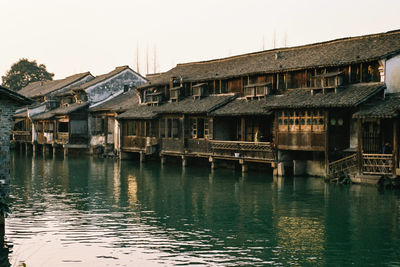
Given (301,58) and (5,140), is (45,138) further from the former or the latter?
(5,140)

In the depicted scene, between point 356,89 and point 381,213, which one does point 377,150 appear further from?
point 381,213

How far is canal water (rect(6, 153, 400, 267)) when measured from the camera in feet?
46.8

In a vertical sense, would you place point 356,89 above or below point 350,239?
above

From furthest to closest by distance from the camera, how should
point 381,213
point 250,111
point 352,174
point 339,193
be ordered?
point 250,111 < point 352,174 < point 339,193 < point 381,213

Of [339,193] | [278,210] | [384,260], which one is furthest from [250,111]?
[384,260]

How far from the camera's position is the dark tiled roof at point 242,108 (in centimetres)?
3409

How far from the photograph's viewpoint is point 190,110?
40281 mm

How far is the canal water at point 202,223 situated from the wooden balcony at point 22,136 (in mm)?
34037

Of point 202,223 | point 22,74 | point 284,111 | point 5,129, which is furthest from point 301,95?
point 22,74

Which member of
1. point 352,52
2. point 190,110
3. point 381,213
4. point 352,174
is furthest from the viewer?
point 190,110

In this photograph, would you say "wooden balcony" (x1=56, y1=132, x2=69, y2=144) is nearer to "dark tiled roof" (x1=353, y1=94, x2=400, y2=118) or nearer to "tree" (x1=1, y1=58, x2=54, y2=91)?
"dark tiled roof" (x1=353, y1=94, x2=400, y2=118)

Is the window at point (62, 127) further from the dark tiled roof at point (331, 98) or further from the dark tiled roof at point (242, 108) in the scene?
the dark tiled roof at point (331, 98)

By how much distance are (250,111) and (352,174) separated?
8.74 metres

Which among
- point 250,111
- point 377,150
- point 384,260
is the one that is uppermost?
point 250,111
